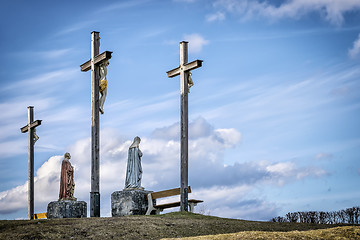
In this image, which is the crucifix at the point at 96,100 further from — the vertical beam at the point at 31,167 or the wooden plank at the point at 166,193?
the vertical beam at the point at 31,167

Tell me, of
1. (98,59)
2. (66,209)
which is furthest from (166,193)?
(98,59)

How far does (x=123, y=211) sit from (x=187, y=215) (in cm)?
250

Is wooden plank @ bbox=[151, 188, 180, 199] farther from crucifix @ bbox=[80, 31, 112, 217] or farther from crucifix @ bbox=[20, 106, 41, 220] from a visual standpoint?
crucifix @ bbox=[20, 106, 41, 220]

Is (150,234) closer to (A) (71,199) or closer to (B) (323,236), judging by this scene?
→ (B) (323,236)

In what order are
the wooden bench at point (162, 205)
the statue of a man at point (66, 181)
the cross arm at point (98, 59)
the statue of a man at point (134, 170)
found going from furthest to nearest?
the statue of a man at point (66, 181) → the statue of a man at point (134, 170) → the wooden bench at point (162, 205) → the cross arm at point (98, 59)

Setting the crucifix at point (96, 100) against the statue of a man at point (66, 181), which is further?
the statue of a man at point (66, 181)

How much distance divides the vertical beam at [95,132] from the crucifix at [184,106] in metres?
2.83

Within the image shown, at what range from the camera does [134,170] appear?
20.6m

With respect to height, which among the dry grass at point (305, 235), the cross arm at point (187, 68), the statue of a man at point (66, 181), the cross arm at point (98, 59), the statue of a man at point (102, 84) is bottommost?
the dry grass at point (305, 235)

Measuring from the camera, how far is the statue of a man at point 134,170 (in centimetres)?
2055

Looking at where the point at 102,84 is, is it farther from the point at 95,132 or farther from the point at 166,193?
the point at 166,193

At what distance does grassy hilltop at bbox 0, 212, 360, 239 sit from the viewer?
13.1 m

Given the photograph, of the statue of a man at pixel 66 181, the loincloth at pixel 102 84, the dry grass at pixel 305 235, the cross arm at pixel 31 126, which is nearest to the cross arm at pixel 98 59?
the loincloth at pixel 102 84

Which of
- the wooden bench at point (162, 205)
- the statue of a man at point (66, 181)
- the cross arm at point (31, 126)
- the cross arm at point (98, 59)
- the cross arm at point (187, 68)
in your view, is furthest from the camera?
the cross arm at point (31, 126)
